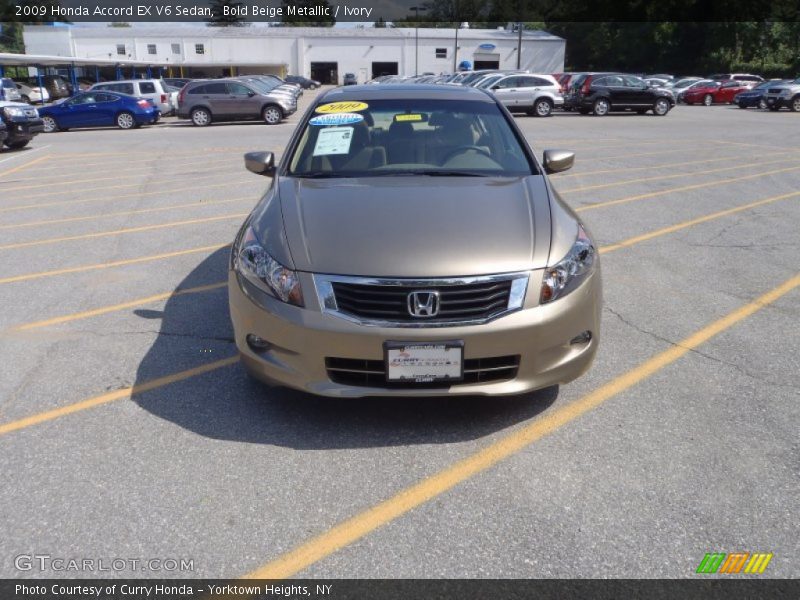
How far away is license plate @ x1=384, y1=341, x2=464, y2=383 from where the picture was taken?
316cm

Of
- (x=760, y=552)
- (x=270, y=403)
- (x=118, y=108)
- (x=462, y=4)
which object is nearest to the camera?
(x=760, y=552)

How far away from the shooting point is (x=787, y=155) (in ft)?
50.2

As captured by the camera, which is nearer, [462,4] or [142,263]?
[142,263]

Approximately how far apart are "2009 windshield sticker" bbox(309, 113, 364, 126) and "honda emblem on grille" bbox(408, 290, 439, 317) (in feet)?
6.79

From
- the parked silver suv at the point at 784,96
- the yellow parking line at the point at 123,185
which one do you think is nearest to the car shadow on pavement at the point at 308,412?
the yellow parking line at the point at 123,185

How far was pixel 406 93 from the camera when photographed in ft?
17.0

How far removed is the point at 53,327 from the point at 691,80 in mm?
43271

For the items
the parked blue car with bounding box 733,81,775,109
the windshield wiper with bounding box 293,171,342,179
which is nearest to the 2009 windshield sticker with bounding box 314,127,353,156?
the windshield wiper with bounding box 293,171,342,179

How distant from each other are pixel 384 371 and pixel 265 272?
0.80 metres

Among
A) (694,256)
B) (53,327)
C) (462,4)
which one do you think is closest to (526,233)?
(53,327)

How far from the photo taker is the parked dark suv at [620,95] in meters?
27.8

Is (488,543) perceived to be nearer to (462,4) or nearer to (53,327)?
(53,327)

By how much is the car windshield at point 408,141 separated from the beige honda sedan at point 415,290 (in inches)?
15.7

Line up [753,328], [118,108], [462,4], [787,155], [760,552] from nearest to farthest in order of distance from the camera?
[760,552], [753,328], [787,155], [118,108], [462,4]
